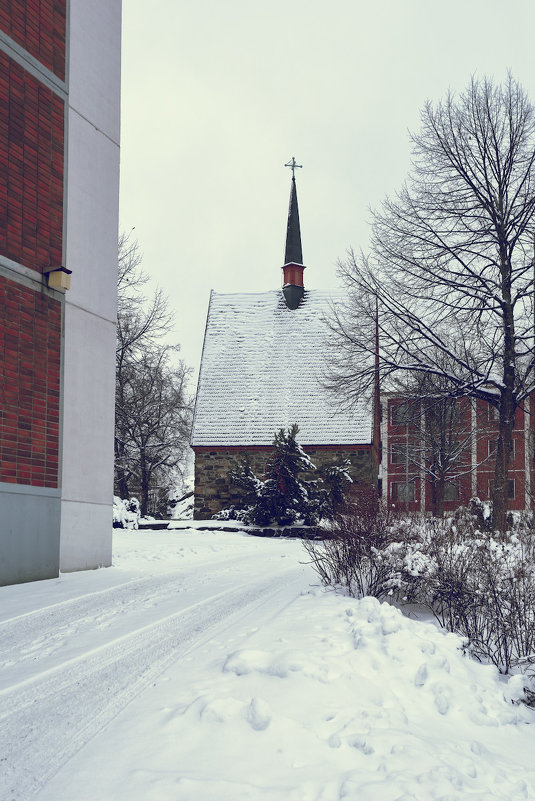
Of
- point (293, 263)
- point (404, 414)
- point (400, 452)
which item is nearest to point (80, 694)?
point (404, 414)

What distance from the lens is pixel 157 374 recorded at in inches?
1292

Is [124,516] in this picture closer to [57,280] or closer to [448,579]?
[57,280]

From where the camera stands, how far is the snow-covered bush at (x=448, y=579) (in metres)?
6.71

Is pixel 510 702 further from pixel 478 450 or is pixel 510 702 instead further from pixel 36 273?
pixel 478 450

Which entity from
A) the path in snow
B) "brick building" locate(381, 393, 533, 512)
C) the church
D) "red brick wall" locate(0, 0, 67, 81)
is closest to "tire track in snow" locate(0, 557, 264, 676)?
the path in snow

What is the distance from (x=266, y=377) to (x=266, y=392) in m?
0.72

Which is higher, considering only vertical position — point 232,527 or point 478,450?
point 478,450

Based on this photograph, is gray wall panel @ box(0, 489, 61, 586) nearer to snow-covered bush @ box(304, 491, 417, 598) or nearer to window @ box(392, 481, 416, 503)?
snow-covered bush @ box(304, 491, 417, 598)

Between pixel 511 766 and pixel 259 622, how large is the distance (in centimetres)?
306

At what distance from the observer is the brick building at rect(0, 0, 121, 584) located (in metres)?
10.0

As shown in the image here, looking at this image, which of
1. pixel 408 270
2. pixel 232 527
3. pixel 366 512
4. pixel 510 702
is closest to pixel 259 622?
pixel 510 702

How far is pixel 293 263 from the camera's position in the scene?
31375mm

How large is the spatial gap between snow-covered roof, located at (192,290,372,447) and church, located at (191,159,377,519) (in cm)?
4

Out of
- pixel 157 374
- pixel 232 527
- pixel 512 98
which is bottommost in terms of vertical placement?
pixel 232 527
